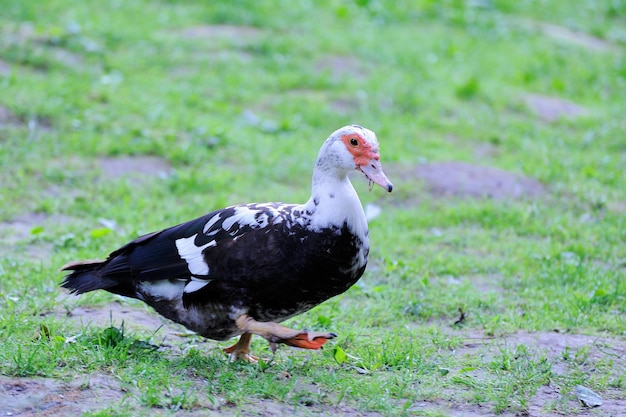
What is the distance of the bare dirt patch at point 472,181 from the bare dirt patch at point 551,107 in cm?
193

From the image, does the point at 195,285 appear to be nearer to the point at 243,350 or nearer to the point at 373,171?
the point at 243,350

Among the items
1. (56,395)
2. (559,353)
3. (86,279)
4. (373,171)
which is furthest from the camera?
(559,353)

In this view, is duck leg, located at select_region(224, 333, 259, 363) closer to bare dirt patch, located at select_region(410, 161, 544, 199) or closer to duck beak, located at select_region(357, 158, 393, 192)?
duck beak, located at select_region(357, 158, 393, 192)

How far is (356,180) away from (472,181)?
1011 millimetres

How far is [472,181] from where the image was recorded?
802 cm

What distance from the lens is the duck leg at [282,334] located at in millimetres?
4160

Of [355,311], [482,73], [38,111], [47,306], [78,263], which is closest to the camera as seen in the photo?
[78,263]

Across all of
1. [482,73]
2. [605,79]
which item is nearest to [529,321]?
[482,73]

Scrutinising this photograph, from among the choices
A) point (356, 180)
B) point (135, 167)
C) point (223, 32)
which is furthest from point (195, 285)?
point (223, 32)

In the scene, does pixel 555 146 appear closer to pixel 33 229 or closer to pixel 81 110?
pixel 81 110

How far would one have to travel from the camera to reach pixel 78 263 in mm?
4820

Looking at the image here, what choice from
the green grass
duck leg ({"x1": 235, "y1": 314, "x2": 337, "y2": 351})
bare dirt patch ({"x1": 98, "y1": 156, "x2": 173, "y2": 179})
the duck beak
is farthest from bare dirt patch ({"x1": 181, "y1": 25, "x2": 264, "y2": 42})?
duck leg ({"x1": 235, "y1": 314, "x2": 337, "y2": 351})

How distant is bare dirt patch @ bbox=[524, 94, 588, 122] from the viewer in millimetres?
9938

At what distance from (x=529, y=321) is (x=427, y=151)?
347 cm
